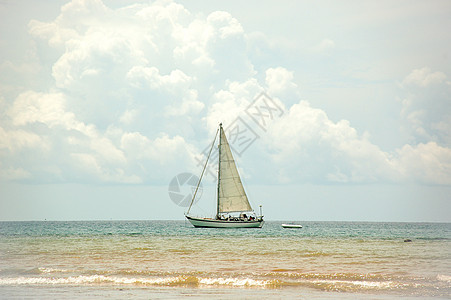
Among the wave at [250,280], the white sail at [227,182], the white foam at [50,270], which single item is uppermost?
the white sail at [227,182]

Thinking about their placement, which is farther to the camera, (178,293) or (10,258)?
(10,258)

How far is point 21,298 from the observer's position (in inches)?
826

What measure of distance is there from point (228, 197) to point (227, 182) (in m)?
2.93

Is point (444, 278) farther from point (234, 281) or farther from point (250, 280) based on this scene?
point (234, 281)

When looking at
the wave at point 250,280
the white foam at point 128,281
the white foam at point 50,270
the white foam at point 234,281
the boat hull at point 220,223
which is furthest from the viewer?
the boat hull at point 220,223

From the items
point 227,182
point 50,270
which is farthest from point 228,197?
point 50,270

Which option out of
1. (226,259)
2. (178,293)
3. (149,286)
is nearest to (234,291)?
(178,293)

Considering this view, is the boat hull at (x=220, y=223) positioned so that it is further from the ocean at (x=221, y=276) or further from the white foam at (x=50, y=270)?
the white foam at (x=50, y=270)

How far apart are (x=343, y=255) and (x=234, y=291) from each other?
65.3ft

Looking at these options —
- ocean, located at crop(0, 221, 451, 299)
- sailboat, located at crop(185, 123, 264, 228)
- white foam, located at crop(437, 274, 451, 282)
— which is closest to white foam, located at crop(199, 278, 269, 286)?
ocean, located at crop(0, 221, 451, 299)

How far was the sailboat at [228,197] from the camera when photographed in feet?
288

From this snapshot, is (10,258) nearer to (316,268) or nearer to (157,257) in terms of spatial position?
(157,257)

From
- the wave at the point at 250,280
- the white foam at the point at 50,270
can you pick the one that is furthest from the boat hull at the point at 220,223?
the wave at the point at 250,280

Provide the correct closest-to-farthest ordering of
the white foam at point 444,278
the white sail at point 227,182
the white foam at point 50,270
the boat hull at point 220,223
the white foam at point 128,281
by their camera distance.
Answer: the white foam at point 128,281
the white foam at point 444,278
the white foam at point 50,270
the white sail at point 227,182
the boat hull at point 220,223
